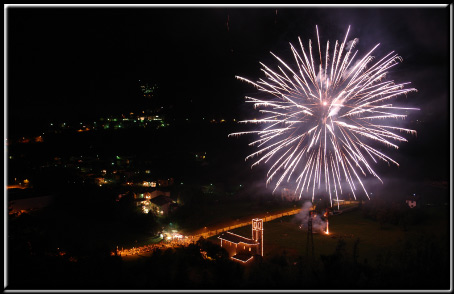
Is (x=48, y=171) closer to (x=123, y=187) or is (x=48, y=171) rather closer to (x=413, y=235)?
(x=123, y=187)

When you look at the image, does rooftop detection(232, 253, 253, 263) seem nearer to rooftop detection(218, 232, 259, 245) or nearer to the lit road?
rooftop detection(218, 232, 259, 245)

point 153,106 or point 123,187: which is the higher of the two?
point 153,106

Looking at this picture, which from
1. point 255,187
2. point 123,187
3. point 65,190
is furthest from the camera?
point 255,187

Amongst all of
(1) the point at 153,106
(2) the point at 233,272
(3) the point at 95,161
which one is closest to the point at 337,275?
(2) the point at 233,272

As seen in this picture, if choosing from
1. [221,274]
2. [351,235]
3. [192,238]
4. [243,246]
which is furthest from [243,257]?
[351,235]

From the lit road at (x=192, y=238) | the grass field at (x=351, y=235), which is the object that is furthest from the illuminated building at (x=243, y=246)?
the lit road at (x=192, y=238)

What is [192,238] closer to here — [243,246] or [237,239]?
[237,239]

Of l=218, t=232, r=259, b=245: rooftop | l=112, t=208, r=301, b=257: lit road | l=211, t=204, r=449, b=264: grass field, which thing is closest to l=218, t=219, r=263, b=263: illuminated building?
l=218, t=232, r=259, b=245: rooftop

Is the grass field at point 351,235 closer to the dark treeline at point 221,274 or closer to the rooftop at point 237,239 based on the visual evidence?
the rooftop at point 237,239
